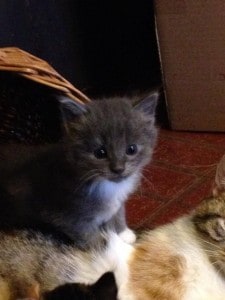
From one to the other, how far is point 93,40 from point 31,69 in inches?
51.2

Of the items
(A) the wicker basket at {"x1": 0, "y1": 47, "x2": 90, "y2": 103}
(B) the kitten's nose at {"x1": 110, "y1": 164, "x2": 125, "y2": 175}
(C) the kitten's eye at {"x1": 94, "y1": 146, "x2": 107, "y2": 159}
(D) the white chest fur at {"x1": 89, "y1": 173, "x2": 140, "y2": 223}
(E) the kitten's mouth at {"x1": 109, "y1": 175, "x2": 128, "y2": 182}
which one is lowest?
(D) the white chest fur at {"x1": 89, "y1": 173, "x2": 140, "y2": 223}

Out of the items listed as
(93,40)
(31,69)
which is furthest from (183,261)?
(93,40)

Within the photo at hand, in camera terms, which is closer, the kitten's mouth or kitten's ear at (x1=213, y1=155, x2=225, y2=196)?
kitten's ear at (x1=213, y1=155, x2=225, y2=196)

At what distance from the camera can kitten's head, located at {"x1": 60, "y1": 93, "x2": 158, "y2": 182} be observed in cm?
130

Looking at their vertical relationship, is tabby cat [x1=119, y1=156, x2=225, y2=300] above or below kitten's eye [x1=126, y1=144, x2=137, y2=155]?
below

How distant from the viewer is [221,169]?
46.9 inches

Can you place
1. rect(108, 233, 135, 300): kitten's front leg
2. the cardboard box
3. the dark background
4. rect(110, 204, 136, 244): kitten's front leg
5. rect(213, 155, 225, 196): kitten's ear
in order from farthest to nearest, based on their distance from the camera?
the dark background < the cardboard box < rect(110, 204, 136, 244): kitten's front leg < rect(213, 155, 225, 196): kitten's ear < rect(108, 233, 135, 300): kitten's front leg

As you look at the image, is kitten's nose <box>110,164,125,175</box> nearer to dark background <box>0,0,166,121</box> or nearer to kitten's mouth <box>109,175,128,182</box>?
kitten's mouth <box>109,175,128,182</box>

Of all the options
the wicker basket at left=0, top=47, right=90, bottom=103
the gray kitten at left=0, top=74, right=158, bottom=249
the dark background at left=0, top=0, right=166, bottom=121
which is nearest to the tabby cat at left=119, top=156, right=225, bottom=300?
the gray kitten at left=0, top=74, right=158, bottom=249

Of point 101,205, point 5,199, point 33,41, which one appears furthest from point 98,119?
point 33,41

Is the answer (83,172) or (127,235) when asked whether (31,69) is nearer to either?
(83,172)

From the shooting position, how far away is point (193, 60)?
214 centimetres

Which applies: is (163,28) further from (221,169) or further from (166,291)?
(166,291)

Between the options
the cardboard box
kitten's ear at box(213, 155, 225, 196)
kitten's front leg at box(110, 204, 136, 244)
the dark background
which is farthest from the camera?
the dark background
